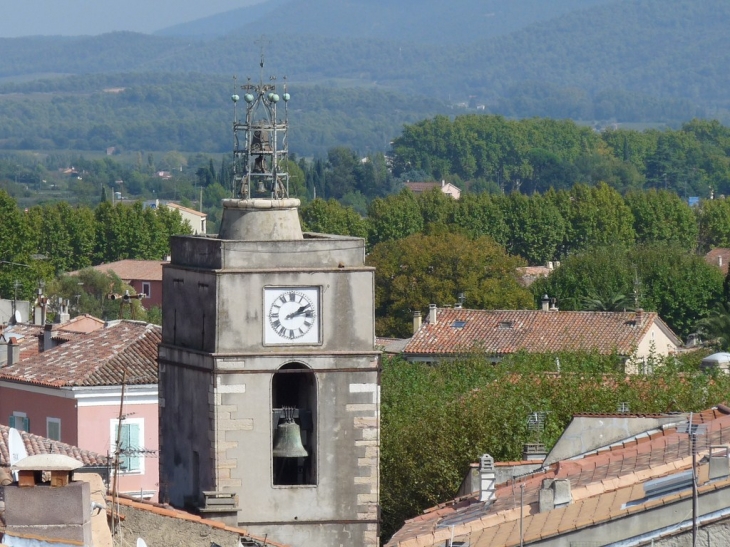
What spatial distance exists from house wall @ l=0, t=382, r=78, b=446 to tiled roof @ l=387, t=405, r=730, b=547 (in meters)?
15.3

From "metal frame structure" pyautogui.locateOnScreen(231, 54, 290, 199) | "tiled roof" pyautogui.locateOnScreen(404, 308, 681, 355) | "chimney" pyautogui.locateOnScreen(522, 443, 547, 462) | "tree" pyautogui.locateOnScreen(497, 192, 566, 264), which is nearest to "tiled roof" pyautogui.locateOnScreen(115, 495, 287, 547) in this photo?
"metal frame structure" pyautogui.locateOnScreen(231, 54, 290, 199)

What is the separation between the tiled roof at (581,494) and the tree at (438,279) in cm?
6509

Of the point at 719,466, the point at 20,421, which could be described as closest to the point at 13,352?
the point at 20,421

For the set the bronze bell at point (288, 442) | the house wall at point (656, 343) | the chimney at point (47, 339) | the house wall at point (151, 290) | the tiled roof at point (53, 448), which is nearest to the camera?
the tiled roof at point (53, 448)

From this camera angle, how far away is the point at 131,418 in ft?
123

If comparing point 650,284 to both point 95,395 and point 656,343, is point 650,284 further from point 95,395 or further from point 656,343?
point 95,395

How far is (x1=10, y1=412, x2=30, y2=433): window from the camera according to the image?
130 ft

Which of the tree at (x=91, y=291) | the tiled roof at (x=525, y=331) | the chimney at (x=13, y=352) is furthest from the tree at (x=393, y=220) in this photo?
the chimney at (x=13, y=352)

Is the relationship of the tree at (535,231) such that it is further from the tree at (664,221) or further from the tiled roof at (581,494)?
the tiled roof at (581,494)

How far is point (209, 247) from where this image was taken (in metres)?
25.2

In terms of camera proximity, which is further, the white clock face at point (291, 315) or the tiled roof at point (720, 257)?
the tiled roof at point (720, 257)

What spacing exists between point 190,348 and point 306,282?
1.57 m

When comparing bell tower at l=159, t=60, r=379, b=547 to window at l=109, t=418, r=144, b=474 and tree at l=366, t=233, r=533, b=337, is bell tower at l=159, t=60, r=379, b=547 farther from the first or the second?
tree at l=366, t=233, r=533, b=337

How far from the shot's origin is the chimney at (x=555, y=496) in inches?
743
